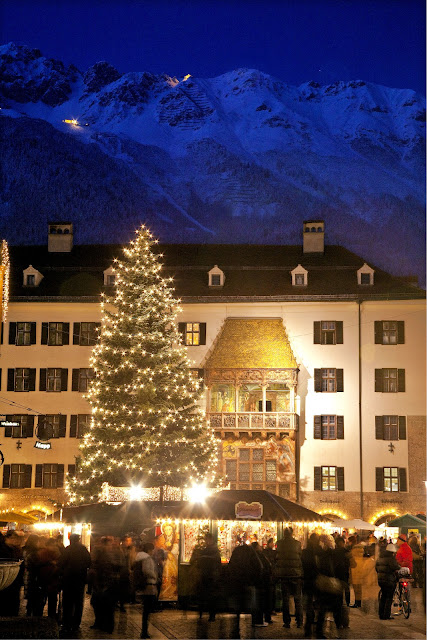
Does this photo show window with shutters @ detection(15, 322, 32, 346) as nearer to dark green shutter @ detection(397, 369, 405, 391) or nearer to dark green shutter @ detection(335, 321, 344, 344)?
dark green shutter @ detection(335, 321, 344, 344)

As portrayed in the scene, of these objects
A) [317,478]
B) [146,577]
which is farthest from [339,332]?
[146,577]

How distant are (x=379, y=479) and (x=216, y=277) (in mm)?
13466

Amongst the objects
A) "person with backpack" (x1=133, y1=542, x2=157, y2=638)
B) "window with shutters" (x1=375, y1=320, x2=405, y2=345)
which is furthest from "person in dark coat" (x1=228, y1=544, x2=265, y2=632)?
"window with shutters" (x1=375, y1=320, x2=405, y2=345)

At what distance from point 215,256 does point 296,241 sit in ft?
118

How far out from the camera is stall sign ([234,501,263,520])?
22547mm

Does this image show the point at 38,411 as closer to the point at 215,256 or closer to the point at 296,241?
the point at 215,256

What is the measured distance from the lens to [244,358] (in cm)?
4816

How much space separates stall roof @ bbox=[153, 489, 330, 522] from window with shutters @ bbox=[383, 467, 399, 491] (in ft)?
81.7

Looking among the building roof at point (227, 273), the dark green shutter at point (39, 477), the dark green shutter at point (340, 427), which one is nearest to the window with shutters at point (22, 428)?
the dark green shutter at point (39, 477)

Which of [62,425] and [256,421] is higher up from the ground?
[256,421]

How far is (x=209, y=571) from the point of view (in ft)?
61.4

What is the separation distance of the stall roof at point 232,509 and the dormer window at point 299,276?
28.4 m

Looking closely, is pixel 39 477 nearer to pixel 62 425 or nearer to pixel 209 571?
pixel 62 425

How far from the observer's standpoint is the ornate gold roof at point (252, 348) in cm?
4797
